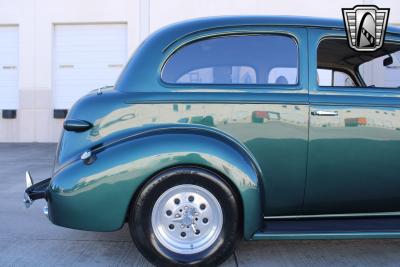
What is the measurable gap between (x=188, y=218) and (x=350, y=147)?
1.26 m

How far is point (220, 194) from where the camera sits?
2.76 meters

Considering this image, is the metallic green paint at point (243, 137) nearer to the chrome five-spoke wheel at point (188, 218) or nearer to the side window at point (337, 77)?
the chrome five-spoke wheel at point (188, 218)

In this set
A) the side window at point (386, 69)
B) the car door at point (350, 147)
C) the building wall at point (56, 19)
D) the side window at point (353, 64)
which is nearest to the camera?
the car door at point (350, 147)

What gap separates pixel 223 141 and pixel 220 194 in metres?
0.36

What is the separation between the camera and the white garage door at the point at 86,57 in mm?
10656

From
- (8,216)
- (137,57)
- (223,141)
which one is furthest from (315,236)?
(8,216)

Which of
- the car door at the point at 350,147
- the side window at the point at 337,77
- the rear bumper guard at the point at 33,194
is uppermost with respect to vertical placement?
the side window at the point at 337,77

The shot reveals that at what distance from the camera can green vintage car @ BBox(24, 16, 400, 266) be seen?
8.97 feet

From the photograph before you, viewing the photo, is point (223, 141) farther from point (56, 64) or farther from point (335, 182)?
point (56, 64)

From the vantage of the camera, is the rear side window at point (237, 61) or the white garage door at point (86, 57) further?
the white garage door at point (86, 57)

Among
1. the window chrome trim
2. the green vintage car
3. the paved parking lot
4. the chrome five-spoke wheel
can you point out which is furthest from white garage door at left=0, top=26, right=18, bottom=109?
the chrome five-spoke wheel

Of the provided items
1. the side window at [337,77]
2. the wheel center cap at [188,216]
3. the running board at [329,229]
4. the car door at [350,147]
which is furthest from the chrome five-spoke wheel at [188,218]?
the side window at [337,77]

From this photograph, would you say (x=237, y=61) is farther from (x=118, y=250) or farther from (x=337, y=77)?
(x=118, y=250)

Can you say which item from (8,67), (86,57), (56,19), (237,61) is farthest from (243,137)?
(8,67)
